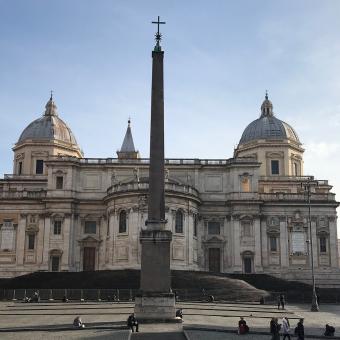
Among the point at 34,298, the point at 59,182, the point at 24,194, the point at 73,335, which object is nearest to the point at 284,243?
the point at 59,182

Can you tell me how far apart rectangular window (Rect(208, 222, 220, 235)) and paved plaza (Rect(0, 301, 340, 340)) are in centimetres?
2321

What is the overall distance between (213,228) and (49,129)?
25467mm

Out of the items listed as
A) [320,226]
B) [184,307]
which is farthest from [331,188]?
[184,307]

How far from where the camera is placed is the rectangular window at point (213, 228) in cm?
6178

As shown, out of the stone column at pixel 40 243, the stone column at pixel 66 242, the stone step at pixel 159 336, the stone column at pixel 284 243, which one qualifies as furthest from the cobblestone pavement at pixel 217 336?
the stone column at pixel 40 243

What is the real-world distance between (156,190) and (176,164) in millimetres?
36108

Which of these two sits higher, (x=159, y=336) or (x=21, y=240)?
(x=21, y=240)

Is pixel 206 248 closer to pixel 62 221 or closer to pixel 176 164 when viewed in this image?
pixel 176 164

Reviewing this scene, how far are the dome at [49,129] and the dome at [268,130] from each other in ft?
75.7

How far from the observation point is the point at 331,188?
2781 inches

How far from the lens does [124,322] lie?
26172 millimetres

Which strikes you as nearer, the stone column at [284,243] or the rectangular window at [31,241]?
the stone column at [284,243]

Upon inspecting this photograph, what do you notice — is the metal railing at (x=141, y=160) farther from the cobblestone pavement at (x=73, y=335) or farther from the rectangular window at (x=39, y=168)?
the cobblestone pavement at (x=73, y=335)

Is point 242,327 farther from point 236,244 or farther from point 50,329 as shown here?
point 236,244
